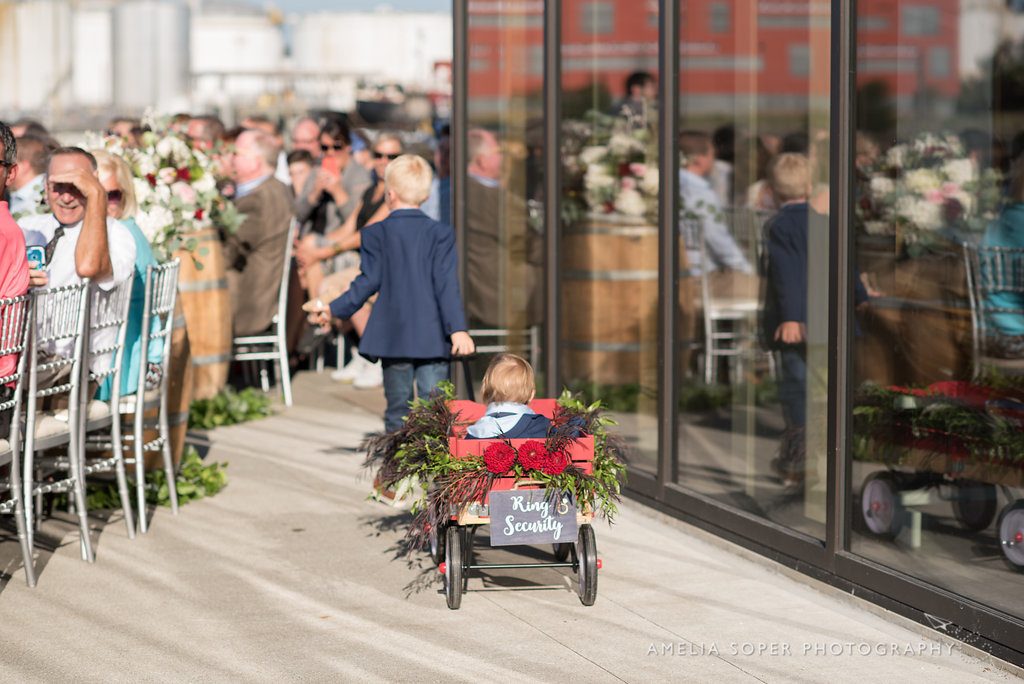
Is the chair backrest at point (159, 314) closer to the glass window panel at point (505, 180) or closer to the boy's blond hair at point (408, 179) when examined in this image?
the boy's blond hair at point (408, 179)

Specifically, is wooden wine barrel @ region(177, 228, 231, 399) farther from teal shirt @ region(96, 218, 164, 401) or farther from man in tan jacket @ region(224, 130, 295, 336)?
teal shirt @ region(96, 218, 164, 401)

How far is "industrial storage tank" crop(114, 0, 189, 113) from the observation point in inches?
1924

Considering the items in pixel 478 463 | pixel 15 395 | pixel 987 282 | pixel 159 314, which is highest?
pixel 987 282

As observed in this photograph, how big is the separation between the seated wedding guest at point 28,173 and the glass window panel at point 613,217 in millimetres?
2919

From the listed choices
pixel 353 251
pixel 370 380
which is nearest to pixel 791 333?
pixel 353 251

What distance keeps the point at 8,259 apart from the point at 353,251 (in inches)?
229

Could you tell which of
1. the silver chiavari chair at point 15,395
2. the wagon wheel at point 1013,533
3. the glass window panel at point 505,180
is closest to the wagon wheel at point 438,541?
the silver chiavari chair at point 15,395

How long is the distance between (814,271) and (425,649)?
225cm

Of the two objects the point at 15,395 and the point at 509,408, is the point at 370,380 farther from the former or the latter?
the point at 509,408

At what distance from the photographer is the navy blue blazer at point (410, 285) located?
6.49 meters

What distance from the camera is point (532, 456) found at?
4.88 metres

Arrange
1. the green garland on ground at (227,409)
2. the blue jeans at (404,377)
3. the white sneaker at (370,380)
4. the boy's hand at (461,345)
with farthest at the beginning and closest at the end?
1. the white sneaker at (370,380)
2. the green garland on ground at (227,409)
3. the blue jeans at (404,377)
4. the boy's hand at (461,345)

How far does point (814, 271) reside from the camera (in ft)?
18.8

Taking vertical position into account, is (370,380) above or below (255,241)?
below
